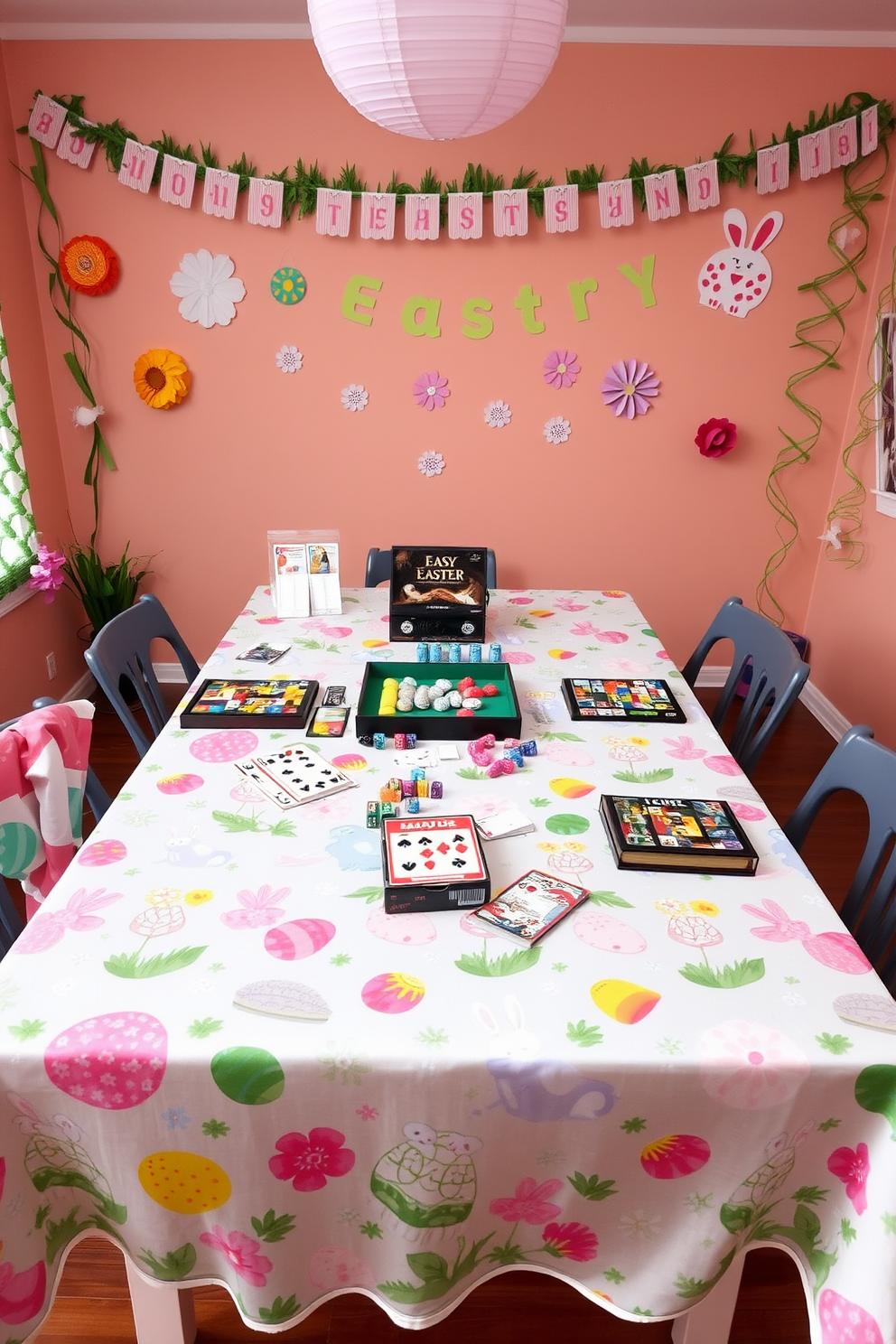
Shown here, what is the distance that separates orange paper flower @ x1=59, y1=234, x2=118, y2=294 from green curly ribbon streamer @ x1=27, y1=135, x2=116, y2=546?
48 mm

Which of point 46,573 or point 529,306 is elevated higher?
point 529,306

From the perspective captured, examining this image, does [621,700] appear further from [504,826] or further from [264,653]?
[264,653]

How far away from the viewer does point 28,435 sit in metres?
3.35

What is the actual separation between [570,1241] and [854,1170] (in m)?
0.37

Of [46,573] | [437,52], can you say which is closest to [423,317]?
[46,573]

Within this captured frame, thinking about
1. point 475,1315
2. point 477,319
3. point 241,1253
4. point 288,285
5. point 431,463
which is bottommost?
point 475,1315

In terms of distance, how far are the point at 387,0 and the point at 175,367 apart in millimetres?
2403

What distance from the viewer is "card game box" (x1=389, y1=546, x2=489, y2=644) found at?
232cm

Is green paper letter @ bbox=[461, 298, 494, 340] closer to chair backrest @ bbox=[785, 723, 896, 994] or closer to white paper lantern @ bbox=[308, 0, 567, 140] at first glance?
white paper lantern @ bbox=[308, 0, 567, 140]

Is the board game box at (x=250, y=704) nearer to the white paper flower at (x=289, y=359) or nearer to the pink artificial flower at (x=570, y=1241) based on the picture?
the pink artificial flower at (x=570, y=1241)

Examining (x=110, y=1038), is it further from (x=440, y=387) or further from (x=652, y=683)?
(x=440, y=387)

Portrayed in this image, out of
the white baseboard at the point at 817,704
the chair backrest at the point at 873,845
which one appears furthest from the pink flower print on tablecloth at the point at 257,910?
the white baseboard at the point at 817,704

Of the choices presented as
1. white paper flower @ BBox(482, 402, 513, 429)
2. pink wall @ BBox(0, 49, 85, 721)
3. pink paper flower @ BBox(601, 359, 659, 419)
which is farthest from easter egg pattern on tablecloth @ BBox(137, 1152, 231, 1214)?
pink paper flower @ BBox(601, 359, 659, 419)

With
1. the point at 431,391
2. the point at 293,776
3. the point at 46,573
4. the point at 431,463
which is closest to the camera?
the point at 293,776
